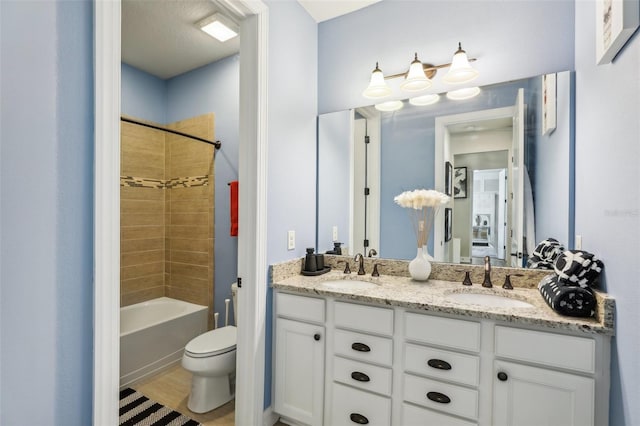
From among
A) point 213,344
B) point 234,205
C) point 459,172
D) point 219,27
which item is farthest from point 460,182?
point 219,27

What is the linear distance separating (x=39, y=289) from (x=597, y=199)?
6.51ft

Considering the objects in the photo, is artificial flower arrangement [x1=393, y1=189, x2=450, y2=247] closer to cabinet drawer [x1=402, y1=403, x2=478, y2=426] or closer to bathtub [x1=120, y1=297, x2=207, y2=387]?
cabinet drawer [x1=402, y1=403, x2=478, y2=426]

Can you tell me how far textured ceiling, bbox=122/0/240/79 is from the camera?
212cm

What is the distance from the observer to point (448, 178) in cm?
189

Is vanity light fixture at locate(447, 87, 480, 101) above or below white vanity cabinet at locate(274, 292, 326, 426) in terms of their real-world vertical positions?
above

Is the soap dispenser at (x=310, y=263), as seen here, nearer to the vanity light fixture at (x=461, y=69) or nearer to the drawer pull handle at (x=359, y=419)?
the drawer pull handle at (x=359, y=419)

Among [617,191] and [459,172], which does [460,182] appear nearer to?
[459,172]

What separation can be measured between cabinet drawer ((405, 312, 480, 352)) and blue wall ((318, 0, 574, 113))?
140cm

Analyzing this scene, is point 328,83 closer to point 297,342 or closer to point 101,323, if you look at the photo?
point 297,342

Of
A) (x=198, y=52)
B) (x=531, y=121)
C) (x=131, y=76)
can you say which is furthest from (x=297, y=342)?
(x=131, y=76)

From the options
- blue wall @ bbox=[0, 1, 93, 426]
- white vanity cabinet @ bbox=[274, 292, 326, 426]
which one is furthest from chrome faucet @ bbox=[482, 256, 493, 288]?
blue wall @ bbox=[0, 1, 93, 426]

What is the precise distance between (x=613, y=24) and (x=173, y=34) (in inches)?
106

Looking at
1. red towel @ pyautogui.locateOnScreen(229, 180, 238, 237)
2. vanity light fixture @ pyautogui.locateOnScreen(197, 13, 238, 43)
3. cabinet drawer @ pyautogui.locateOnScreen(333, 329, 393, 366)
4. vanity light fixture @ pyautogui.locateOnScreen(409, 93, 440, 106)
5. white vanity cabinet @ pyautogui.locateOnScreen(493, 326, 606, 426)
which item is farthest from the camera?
red towel @ pyautogui.locateOnScreen(229, 180, 238, 237)

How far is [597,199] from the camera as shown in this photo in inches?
48.4
